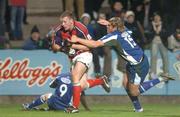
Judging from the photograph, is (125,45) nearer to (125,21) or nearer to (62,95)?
(62,95)

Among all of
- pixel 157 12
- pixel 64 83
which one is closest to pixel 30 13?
pixel 157 12

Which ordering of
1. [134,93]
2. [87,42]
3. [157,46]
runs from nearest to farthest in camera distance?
[87,42], [134,93], [157,46]

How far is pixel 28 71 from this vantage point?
2094 centimetres

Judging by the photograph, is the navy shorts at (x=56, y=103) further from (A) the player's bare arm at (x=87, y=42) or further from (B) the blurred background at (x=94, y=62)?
(B) the blurred background at (x=94, y=62)

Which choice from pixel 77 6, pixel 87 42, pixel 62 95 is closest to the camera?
pixel 87 42

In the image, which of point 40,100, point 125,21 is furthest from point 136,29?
point 40,100

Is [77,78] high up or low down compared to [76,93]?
up

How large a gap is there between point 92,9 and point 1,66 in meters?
4.45

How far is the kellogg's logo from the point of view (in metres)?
20.8

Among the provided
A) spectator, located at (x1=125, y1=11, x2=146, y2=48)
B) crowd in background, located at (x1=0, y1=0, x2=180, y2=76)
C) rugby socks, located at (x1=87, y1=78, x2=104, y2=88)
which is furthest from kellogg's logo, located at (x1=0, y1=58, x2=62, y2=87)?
rugby socks, located at (x1=87, y1=78, x2=104, y2=88)

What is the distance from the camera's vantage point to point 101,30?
21.4 meters

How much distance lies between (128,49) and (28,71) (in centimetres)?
561

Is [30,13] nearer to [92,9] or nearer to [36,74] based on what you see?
[92,9]

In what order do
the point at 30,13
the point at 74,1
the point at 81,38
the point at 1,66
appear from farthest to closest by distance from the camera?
the point at 30,13, the point at 74,1, the point at 1,66, the point at 81,38
